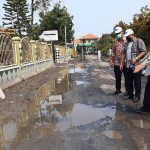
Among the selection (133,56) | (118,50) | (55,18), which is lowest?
(133,56)

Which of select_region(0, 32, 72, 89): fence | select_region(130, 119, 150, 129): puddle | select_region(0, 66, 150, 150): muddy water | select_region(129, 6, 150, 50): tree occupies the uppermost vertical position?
select_region(129, 6, 150, 50): tree

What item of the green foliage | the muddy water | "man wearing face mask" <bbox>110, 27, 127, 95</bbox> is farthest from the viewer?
the green foliage

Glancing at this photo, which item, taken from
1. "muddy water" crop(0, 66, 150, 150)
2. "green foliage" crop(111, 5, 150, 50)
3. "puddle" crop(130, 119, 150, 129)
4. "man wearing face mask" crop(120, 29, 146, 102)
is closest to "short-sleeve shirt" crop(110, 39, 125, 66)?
"man wearing face mask" crop(120, 29, 146, 102)

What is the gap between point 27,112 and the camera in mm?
5336

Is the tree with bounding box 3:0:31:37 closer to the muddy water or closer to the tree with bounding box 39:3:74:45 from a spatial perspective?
the tree with bounding box 39:3:74:45

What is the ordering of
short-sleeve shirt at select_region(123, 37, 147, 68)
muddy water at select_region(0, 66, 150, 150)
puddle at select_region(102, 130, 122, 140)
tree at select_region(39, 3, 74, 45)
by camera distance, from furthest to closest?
1. tree at select_region(39, 3, 74, 45)
2. short-sleeve shirt at select_region(123, 37, 147, 68)
3. muddy water at select_region(0, 66, 150, 150)
4. puddle at select_region(102, 130, 122, 140)

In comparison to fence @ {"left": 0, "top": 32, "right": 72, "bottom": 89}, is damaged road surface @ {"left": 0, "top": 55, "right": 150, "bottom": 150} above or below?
below

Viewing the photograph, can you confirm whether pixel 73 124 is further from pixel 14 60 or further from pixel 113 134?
pixel 14 60

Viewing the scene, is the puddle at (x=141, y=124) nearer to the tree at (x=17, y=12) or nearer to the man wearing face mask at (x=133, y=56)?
the man wearing face mask at (x=133, y=56)

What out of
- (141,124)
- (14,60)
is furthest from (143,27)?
(141,124)

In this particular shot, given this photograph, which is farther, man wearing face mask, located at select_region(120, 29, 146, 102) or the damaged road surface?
man wearing face mask, located at select_region(120, 29, 146, 102)

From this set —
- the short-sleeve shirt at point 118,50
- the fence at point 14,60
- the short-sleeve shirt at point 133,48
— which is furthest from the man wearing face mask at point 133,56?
the fence at point 14,60

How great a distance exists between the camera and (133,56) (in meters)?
5.93

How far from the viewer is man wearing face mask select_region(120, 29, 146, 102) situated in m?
5.79
